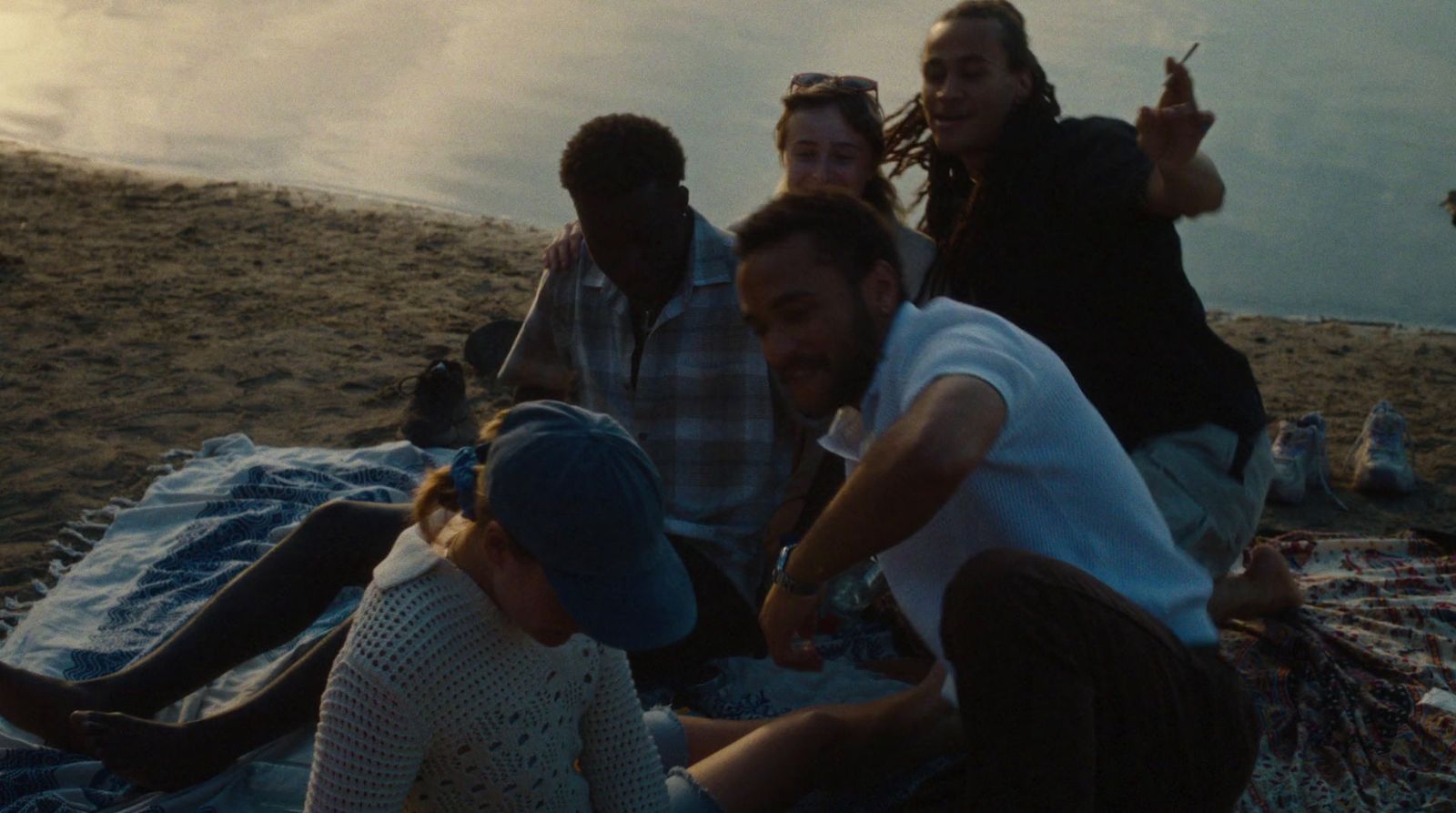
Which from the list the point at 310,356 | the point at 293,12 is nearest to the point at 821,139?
the point at 310,356

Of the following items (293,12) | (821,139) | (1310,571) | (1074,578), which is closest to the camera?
(1074,578)

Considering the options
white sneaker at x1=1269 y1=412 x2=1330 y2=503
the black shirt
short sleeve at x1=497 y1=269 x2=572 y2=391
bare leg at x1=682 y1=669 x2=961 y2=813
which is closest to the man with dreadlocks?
the black shirt

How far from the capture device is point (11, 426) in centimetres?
498

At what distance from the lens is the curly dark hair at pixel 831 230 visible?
8.80 feet

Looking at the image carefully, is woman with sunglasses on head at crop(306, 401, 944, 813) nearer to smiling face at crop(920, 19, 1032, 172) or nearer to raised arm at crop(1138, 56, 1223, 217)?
raised arm at crop(1138, 56, 1223, 217)

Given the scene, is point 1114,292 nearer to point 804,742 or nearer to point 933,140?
point 933,140

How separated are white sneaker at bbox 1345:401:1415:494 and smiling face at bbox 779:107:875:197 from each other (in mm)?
2316

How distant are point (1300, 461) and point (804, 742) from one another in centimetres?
284

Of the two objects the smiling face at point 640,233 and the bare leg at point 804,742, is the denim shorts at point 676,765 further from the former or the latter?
the smiling face at point 640,233

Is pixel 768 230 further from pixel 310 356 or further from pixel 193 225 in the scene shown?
pixel 193 225

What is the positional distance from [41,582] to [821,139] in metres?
2.39

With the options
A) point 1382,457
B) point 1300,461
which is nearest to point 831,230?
point 1300,461

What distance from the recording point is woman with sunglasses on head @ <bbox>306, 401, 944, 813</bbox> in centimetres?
202

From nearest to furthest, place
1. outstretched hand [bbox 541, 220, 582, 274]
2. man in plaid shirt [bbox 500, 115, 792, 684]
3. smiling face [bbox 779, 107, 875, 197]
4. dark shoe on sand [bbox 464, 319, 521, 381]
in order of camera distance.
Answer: man in plaid shirt [bbox 500, 115, 792, 684]
outstretched hand [bbox 541, 220, 582, 274]
smiling face [bbox 779, 107, 875, 197]
dark shoe on sand [bbox 464, 319, 521, 381]
